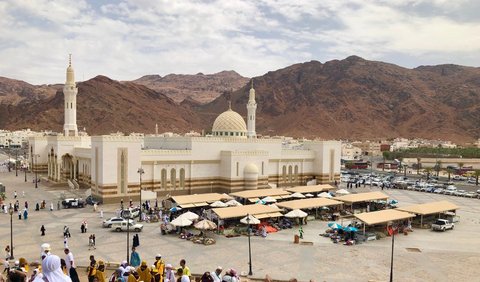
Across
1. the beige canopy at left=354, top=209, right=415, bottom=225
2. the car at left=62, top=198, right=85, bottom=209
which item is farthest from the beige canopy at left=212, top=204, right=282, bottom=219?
the car at left=62, top=198, right=85, bottom=209

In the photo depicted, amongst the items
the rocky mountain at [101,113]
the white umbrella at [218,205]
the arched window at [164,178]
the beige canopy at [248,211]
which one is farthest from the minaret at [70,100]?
the rocky mountain at [101,113]

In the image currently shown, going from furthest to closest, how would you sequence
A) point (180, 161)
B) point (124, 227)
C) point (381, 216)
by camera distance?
point (180, 161) → point (381, 216) → point (124, 227)

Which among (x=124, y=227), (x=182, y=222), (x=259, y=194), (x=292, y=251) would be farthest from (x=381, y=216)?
(x=124, y=227)

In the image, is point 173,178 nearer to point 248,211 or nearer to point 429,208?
point 248,211

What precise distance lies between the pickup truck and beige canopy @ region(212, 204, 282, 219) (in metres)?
11.5

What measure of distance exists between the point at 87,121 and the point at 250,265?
149 meters

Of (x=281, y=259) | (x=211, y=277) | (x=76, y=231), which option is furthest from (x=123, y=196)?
(x=211, y=277)

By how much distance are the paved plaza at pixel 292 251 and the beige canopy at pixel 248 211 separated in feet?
5.55

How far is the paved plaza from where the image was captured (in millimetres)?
21625

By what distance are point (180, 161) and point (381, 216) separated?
906 inches

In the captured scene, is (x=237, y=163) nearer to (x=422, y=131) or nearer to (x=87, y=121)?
(x=87, y=121)

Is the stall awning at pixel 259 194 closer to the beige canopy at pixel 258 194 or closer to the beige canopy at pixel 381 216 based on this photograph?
the beige canopy at pixel 258 194

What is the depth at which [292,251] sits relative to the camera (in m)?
25.2

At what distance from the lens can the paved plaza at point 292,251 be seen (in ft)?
70.9
